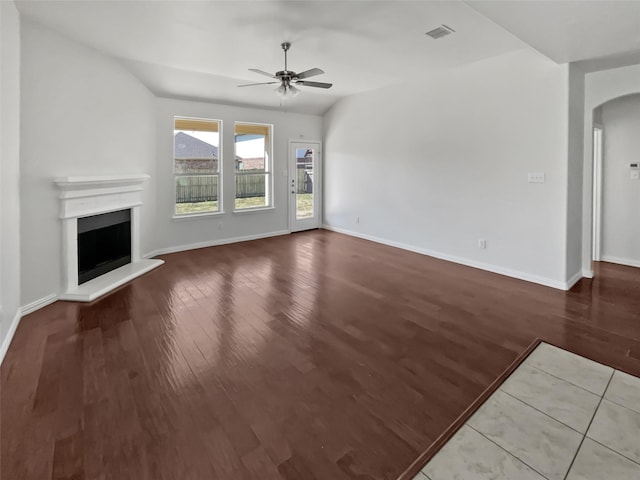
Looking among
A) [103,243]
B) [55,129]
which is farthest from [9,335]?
[55,129]

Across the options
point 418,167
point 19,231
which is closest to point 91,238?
point 19,231

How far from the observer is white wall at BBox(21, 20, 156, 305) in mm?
3260

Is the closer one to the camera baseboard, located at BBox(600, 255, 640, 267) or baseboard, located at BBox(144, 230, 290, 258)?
baseboard, located at BBox(600, 255, 640, 267)

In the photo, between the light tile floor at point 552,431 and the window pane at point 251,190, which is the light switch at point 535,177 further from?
the window pane at point 251,190

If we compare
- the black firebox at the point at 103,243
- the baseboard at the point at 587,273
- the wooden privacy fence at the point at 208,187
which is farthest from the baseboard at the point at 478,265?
the black firebox at the point at 103,243

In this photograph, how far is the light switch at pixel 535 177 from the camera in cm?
412

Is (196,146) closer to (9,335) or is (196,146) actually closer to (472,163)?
(9,335)

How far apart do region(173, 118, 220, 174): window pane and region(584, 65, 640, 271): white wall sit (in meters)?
5.75

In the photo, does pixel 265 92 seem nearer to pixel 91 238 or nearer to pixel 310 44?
pixel 310 44

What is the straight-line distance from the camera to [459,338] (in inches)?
113

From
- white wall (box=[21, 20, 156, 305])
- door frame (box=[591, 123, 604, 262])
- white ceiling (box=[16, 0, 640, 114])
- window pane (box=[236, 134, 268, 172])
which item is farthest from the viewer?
window pane (box=[236, 134, 268, 172])

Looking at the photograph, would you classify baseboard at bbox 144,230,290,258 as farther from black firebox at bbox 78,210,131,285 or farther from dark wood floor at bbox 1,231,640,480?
dark wood floor at bbox 1,231,640,480

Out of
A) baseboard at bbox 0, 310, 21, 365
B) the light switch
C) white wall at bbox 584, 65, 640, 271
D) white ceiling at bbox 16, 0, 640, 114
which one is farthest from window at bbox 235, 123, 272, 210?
white wall at bbox 584, 65, 640, 271

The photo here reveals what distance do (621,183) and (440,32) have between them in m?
3.82
